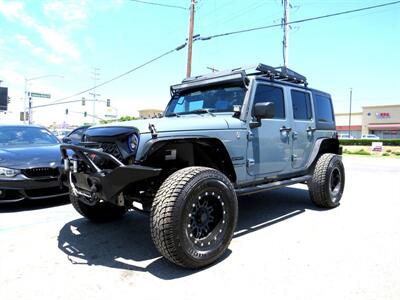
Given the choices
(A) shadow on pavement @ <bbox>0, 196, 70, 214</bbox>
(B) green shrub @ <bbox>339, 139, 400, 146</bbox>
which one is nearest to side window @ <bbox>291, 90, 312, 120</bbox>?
(A) shadow on pavement @ <bbox>0, 196, 70, 214</bbox>

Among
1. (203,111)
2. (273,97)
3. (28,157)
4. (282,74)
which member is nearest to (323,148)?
(282,74)

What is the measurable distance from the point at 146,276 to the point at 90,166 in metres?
1.21

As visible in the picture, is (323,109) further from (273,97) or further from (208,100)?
(208,100)

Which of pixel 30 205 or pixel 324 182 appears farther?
pixel 30 205

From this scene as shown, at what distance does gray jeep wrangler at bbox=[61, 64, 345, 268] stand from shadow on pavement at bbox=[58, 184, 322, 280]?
0.83 ft

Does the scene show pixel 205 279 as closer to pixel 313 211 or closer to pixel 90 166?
pixel 90 166

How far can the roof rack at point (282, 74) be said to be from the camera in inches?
189

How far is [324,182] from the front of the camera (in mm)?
5469

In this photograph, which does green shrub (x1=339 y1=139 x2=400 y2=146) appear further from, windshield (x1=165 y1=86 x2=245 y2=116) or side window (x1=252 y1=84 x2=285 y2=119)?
windshield (x1=165 y1=86 x2=245 y2=116)

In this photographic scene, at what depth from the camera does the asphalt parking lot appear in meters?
2.86

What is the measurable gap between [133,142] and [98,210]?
1.87 metres

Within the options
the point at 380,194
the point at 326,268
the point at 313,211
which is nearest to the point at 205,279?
the point at 326,268

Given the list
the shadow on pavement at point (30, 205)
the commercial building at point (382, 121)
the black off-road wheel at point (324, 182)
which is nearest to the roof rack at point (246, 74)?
the black off-road wheel at point (324, 182)

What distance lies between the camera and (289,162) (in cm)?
516
